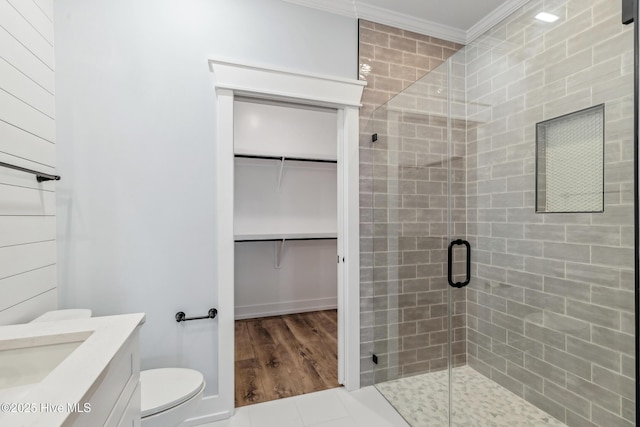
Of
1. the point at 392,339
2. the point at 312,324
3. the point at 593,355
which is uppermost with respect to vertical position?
the point at 593,355

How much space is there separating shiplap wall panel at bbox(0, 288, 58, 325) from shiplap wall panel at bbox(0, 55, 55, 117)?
90 centimetres

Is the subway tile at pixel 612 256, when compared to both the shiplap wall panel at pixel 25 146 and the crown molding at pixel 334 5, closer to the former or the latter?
the crown molding at pixel 334 5

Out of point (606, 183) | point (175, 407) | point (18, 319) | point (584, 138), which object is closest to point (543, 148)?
point (584, 138)

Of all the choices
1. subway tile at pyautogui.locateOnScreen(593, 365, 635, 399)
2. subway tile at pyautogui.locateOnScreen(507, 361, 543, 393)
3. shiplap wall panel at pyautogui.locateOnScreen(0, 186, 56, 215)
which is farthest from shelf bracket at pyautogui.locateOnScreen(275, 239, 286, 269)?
subway tile at pyautogui.locateOnScreen(593, 365, 635, 399)

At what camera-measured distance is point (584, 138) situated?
127 centimetres

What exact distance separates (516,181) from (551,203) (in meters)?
0.23

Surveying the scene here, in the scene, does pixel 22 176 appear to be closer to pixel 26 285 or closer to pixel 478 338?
pixel 26 285

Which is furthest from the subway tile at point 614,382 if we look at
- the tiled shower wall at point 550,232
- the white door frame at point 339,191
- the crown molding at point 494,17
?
the crown molding at point 494,17

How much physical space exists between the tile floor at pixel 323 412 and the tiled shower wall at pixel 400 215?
0.20 m

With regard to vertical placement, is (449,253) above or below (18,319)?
above

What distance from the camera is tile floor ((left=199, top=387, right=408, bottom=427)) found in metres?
1.73

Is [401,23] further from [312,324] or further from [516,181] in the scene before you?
[312,324]

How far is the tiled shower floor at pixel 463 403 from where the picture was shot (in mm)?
1547

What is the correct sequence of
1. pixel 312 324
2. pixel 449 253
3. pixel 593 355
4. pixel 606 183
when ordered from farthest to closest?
1. pixel 312 324
2. pixel 449 253
3. pixel 593 355
4. pixel 606 183
